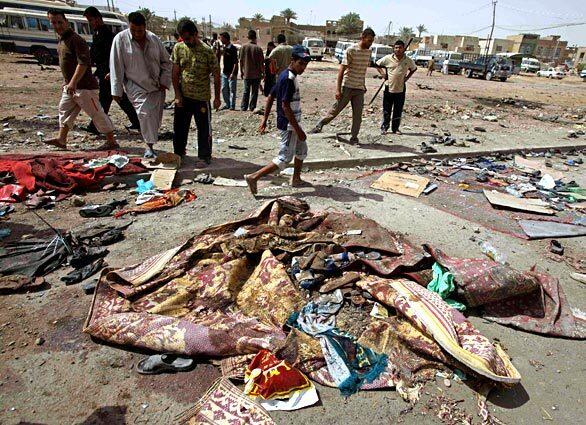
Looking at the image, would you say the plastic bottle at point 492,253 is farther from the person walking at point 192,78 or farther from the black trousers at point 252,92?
the black trousers at point 252,92

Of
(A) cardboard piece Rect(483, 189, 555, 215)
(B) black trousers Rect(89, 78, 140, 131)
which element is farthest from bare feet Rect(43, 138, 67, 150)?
(A) cardboard piece Rect(483, 189, 555, 215)

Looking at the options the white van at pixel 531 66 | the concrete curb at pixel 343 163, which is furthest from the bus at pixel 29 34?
the white van at pixel 531 66

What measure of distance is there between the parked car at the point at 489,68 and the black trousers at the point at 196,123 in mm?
26402

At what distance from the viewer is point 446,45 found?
6003 centimetres

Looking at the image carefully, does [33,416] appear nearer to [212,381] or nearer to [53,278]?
[212,381]

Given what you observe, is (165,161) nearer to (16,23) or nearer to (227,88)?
(227,88)

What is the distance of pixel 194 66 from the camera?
476cm

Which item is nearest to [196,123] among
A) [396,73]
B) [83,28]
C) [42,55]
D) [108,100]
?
[108,100]

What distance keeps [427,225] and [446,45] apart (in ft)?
217

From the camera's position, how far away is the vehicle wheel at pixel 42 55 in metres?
16.7

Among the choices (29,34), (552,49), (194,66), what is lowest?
(194,66)

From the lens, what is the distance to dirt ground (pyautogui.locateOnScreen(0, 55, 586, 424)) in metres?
2.00

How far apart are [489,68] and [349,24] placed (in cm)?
4064

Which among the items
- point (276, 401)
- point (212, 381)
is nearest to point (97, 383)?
point (212, 381)
